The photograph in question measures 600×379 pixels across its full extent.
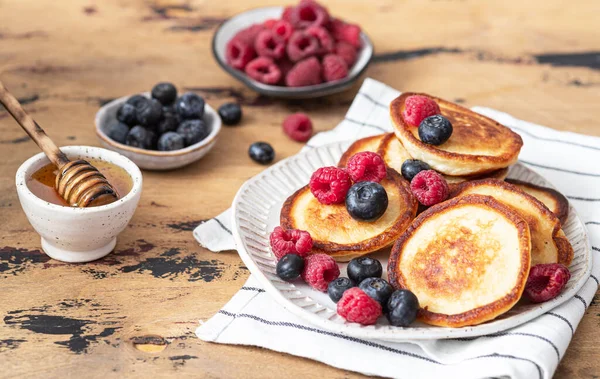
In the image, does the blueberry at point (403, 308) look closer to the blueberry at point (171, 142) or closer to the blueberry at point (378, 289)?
the blueberry at point (378, 289)

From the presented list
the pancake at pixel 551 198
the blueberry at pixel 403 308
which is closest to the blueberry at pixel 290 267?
the blueberry at pixel 403 308

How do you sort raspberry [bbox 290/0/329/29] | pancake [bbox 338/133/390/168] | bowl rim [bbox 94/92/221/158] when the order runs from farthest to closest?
raspberry [bbox 290/0/329/29] < bowl rim [bbox 94/92/221/158] < pancake [bbox 338/133/390/168]

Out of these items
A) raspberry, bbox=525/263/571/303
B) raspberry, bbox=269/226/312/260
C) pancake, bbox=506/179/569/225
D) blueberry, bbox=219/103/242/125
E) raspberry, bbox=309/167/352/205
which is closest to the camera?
raspberry, bbox=525/263/571/303

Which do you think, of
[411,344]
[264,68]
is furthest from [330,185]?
[264,68]

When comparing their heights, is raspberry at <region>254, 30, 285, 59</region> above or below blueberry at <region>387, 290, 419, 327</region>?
above

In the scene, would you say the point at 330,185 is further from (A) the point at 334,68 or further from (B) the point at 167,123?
(A) the point at 334,68

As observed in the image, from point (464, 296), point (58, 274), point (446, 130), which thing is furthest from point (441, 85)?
point (58, 274)

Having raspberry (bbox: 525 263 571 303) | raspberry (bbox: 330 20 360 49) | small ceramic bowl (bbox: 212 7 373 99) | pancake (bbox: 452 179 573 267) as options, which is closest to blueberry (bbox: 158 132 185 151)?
small ceramic bowl (bbox: 212 7 373 99)

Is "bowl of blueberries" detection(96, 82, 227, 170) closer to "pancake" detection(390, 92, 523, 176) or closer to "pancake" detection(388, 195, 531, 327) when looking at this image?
"pancake" detection(390, 92, 523, 176)
